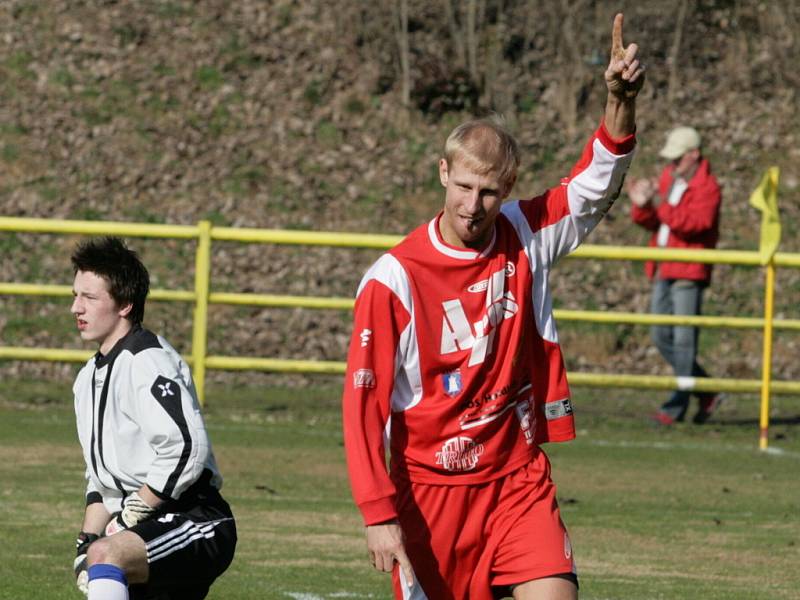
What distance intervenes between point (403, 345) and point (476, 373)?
0.24 meters

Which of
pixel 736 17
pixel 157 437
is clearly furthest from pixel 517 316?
pixel 736 17

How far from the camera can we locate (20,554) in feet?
25.1

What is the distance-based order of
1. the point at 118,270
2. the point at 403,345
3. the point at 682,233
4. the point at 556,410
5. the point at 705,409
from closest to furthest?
1. the point at 403,345
2. the point at 556,410
3. the point at 118,270
4. the point at 682,233
5. the point at 705,409

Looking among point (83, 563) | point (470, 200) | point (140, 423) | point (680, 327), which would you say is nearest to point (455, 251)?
point (470, 200)

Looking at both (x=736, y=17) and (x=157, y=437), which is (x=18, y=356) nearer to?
(x=157, y=437)

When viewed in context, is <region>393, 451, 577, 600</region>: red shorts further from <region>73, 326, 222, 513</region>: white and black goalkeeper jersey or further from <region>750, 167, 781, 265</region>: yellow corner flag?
<region>750, 167, 781, 265</region>: yellow corner flag

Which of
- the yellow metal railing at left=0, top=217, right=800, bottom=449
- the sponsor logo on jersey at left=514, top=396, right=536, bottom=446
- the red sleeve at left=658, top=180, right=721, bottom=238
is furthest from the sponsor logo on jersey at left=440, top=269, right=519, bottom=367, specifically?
the red sleeve at left=658, top=180, right=721, bottom=238

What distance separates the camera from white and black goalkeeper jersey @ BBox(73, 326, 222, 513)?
5.25 m

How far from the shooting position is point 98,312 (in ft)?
18.1

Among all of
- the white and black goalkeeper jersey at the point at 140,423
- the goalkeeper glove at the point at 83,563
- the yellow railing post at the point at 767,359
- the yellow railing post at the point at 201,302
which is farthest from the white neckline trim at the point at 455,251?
the yellow railing post at the point at 767,359

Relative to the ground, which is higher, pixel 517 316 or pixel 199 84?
pixel 199 84

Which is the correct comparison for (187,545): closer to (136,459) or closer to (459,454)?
(136,459)

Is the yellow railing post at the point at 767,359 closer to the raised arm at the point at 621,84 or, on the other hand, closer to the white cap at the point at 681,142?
the white cap at the point at 681,142

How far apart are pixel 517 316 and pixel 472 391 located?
27cm
